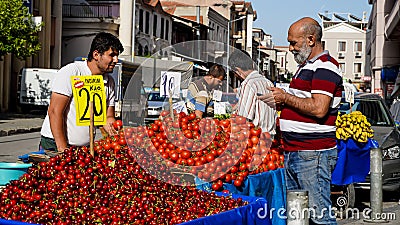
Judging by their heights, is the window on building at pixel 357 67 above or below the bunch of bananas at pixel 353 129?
above

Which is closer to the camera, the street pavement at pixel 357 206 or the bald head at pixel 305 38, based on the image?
the bald head at pixel 305 38

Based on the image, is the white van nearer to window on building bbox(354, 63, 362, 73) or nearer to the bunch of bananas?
the bunch of bananas

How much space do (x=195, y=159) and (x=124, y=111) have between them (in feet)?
3.20

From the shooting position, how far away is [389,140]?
11102 mm

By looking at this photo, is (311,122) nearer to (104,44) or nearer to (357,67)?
(104,44)

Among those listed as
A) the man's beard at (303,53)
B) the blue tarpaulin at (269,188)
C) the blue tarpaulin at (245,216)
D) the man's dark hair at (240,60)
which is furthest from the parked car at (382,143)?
the man's beard at (303,53)

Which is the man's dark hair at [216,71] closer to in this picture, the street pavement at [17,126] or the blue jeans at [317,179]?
the blue jeans at [317,179]

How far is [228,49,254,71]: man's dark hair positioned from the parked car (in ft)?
11.3

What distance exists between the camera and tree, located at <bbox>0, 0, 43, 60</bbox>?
2581 centimetres

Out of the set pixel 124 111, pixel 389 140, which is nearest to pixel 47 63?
pixel 389 140

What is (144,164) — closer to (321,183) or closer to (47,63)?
(321,183)

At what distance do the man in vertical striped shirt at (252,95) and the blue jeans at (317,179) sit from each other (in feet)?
7.17

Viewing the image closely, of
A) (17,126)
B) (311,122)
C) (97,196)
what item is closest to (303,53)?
(311,122)

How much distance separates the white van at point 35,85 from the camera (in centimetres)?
3441
